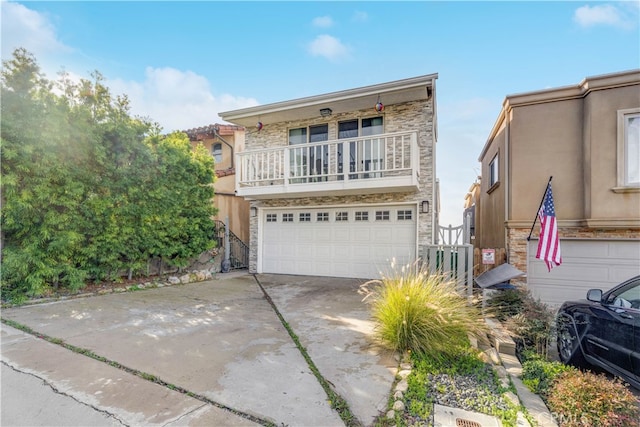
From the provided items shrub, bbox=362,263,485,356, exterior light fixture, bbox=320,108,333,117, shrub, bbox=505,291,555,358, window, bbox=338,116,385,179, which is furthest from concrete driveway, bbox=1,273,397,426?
exterior light fixture, bbox=320,108,333,117

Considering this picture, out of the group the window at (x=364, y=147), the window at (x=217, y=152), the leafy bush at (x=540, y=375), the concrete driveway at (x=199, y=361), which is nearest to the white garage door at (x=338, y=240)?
the window at (x=364, y=147)

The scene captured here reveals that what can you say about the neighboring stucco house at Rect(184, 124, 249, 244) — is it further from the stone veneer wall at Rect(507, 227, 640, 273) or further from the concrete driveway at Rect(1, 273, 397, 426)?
the stone veneer wall at Rect(507, 227, 640, 273)

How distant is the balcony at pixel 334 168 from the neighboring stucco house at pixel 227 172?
2.40m

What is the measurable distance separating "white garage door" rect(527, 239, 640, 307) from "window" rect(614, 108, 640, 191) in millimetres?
1282

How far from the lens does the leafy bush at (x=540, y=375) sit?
3.12 metres

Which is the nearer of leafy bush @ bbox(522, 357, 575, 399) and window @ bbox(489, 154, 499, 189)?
leafy bush @ bbox(522, 357, 575, 399)

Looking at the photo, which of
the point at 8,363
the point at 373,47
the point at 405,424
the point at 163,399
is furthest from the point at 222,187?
the point at 405,424

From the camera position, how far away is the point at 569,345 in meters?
4.02

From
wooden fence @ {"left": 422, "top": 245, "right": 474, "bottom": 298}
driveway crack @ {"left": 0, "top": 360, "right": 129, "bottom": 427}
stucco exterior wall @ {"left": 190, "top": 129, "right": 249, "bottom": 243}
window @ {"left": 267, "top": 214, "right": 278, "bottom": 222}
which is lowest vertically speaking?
driveway crack @ {"left": 0, "top": 360, "right": 129, "bottom": 427}

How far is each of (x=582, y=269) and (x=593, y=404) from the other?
537 cm

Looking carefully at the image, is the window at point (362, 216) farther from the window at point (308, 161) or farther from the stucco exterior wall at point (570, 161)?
the stucco exterior wall at point (570, 161)

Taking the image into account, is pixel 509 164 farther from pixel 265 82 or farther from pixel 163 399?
pixel 163 399

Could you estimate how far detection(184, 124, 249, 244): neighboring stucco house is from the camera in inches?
468

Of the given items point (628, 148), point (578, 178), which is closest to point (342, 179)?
point (578, 178)
